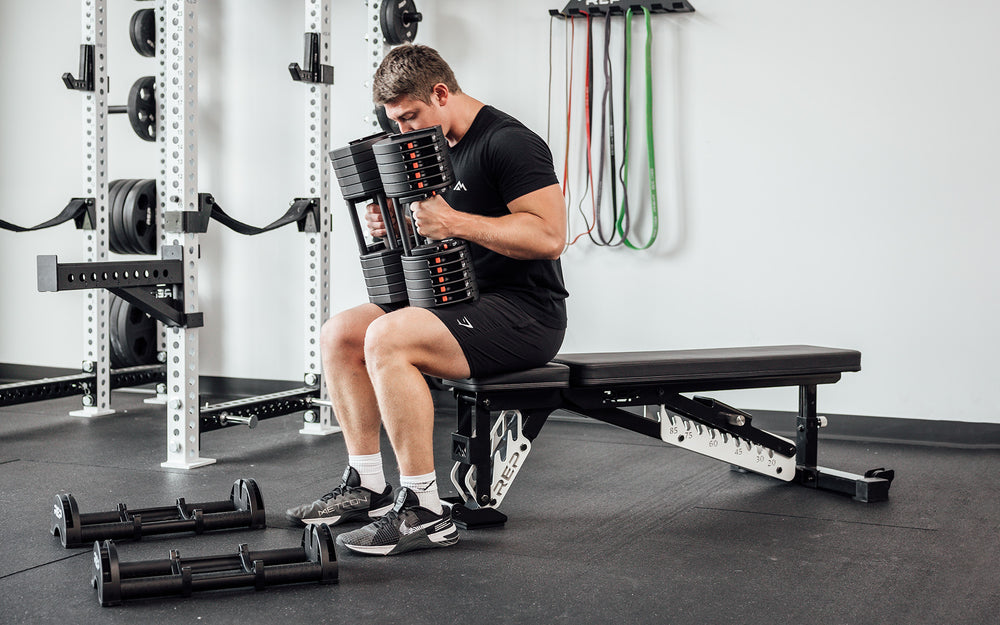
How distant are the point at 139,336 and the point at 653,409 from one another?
2672 millimetres

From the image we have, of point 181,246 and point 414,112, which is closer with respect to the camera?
point 414,112

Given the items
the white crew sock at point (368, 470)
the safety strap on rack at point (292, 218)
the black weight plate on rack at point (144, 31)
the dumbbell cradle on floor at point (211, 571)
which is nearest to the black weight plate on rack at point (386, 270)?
the white crew sock at point (368, 470)

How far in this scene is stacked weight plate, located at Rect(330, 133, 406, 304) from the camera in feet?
7.79

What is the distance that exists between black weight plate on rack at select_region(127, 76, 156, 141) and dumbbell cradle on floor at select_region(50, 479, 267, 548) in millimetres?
2310

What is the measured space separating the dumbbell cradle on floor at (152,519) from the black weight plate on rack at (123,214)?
82.3 inches

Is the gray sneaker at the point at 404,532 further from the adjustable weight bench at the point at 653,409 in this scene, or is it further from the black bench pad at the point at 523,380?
the black bench pad at the point at 523,380

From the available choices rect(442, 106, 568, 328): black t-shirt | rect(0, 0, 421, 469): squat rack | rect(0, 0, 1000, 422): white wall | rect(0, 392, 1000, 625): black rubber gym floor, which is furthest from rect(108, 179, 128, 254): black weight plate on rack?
rect(442, 106, 568, 328): black t-shirt

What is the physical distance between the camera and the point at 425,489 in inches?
88.7

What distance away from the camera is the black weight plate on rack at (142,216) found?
167 inches

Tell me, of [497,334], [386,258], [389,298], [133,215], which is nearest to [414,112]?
[386,258]

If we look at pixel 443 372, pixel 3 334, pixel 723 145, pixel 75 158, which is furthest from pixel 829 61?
pixel 3 334

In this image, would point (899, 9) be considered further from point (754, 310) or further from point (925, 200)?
point (754, 310)

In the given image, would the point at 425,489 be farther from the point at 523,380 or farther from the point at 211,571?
the point at 211,571

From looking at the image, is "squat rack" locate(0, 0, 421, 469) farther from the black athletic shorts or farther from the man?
the black athletic shorts
